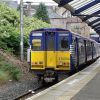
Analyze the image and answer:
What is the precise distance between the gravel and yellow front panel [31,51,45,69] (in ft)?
3.24

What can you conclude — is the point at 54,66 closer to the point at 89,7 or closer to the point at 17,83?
the point at 17,83

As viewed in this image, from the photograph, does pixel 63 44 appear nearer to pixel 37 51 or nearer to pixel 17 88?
pixel 37 51

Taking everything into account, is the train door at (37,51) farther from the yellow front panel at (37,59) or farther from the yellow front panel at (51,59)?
the yellow front panel at (51,59)

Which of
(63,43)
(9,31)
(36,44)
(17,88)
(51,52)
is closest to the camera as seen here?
(17,88)

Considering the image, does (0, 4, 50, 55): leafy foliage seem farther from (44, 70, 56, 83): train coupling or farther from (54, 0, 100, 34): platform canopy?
(44, 70, 56, 83): train coupling

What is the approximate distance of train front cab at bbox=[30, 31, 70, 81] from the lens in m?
22.5

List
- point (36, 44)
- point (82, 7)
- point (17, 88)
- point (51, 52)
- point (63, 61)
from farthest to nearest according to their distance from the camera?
point (82, 7) < point (36, 44) < point (51, 52) < point (63, 61) < point (17, 88)

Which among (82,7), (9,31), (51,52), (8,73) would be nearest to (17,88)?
(8,73)

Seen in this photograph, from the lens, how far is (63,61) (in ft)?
73.8

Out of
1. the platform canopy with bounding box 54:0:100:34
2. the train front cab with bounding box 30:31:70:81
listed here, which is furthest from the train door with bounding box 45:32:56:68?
the platform canopy with bounding box 54:0:100:34

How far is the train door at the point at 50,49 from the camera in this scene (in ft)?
74.0

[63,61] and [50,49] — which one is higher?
[50,49]

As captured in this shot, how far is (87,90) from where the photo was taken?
1625 cm

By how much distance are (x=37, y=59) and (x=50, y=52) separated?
0.74 m
